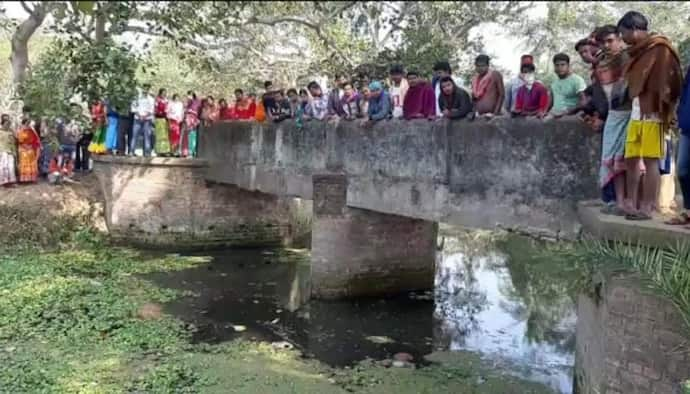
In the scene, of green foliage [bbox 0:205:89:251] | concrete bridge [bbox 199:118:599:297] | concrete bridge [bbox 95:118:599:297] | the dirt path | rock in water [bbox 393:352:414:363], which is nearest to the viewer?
concrete bridge [bbox 199:118:599:297]

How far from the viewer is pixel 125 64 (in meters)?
8.37

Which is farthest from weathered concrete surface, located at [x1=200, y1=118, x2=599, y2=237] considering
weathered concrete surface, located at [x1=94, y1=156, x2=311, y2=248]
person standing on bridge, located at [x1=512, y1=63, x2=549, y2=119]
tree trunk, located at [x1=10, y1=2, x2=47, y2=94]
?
tree trunk, located at [x1=10, y1=2, x2=47, y2=94]

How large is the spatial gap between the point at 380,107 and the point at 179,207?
20.0 ft

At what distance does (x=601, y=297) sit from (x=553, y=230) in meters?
1.99

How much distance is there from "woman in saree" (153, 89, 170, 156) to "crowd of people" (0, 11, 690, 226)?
0.02 meters

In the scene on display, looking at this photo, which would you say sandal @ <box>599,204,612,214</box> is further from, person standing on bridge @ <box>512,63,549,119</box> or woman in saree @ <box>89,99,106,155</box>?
woman in saree @ <box>89,99,106,155</box>

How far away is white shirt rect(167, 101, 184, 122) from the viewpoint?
1390 cm

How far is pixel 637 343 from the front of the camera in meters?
4.35

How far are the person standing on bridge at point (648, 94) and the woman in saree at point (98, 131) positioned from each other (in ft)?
36.9

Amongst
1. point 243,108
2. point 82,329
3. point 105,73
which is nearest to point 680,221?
point 82,329

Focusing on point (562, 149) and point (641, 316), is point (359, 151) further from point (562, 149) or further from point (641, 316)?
point (641, 316)

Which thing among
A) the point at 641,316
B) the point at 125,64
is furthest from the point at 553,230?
the point at 125,64

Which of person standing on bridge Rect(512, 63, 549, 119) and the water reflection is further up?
person standing on bridge Rect(512, 63, 549, 119)

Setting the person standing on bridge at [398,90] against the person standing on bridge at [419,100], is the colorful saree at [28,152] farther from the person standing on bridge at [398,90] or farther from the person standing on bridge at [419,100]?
the person standing on bridge at [419,100]
